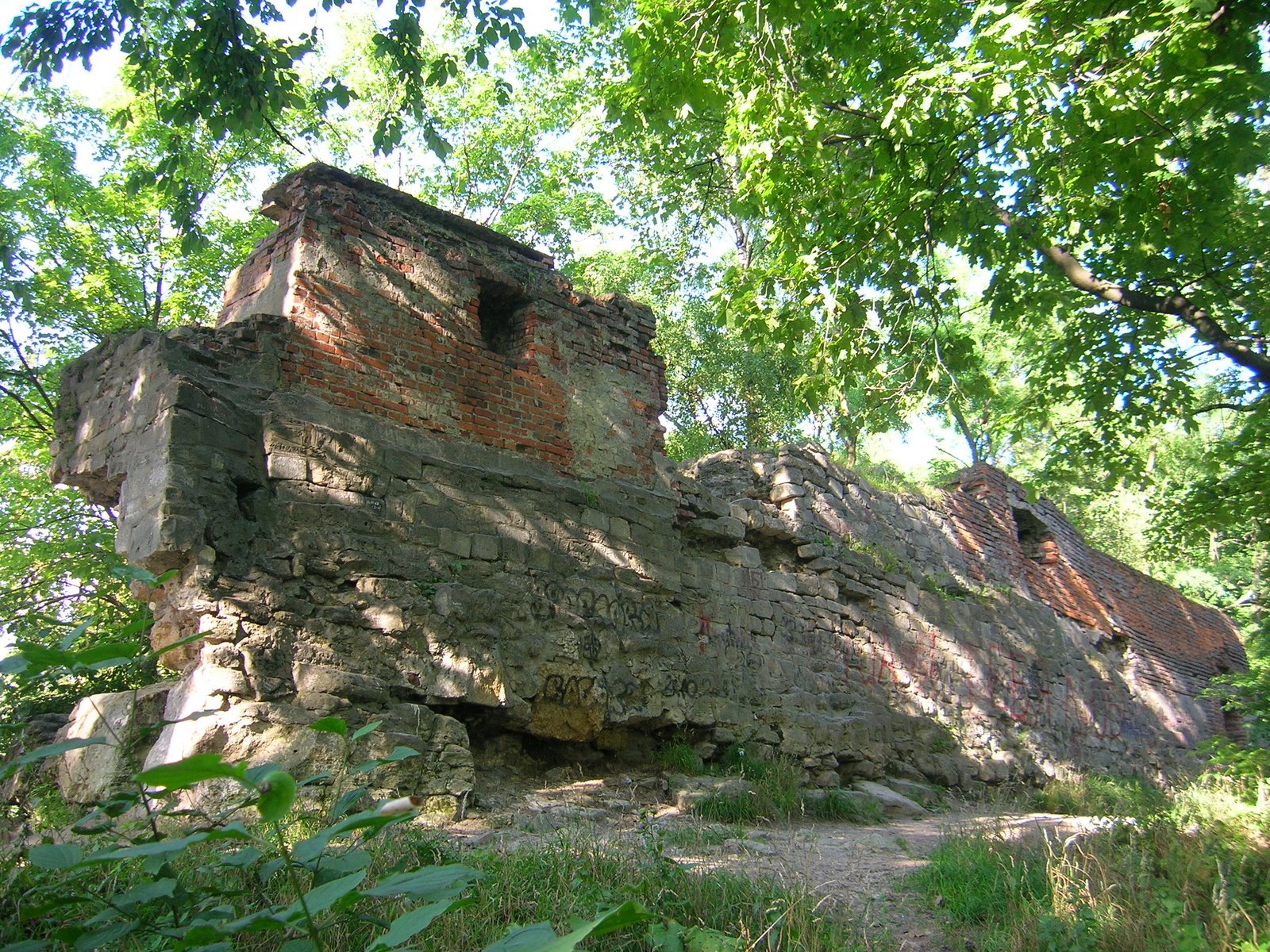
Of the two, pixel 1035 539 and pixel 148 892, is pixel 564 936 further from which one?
pixel 1035 539

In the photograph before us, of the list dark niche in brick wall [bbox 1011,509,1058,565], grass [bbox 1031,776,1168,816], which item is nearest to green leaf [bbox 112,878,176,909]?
grass [bbox 1031,776,1168,816]

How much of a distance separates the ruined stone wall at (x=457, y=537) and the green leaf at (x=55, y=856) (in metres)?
1.78

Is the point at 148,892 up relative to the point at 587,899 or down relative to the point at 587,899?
up

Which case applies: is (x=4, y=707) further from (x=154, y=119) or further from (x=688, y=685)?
(x=154, y=119)

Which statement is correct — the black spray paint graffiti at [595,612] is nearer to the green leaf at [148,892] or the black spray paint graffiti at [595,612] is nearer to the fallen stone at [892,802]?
the fallen stone at [892,802]

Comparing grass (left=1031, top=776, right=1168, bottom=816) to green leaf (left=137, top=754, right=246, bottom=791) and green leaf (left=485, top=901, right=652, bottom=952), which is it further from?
green leaf (left=137, top=754, right=246, bottom=791)

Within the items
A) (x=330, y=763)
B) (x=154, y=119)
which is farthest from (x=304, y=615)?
(x=154, y=119)

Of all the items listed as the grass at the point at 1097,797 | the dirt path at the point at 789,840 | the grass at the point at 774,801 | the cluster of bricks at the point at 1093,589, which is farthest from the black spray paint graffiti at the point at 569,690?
the cluster of bricks at the point at 1093,589

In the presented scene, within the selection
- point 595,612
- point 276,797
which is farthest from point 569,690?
point 276,797

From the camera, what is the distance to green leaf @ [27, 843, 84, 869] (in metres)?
2.05

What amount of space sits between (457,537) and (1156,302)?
6.00 meters

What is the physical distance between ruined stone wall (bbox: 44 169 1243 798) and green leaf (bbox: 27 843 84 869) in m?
1.78

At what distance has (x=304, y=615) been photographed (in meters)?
5.22

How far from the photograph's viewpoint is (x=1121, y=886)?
13.0 ft
